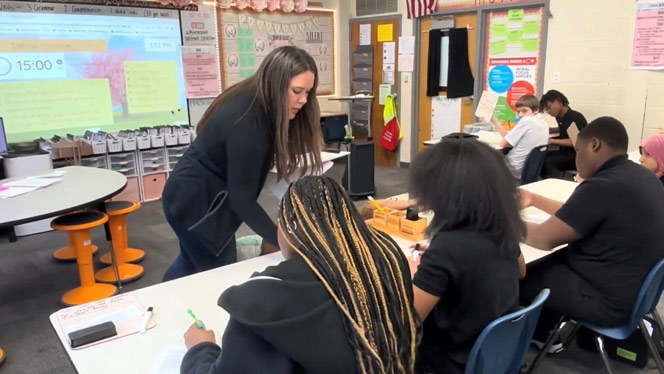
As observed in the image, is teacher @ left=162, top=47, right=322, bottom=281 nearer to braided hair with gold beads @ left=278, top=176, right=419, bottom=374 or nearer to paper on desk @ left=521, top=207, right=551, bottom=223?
braided hair with gold beads @ left=278, top=176, right=419, bottom=374

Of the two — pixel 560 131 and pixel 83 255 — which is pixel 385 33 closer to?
pixel 560 131

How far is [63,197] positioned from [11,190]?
1.25ft

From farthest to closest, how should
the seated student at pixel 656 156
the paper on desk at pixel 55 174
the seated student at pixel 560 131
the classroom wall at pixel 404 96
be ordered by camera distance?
1. the classroom wall at pixel 404 96
2. the seated student at pixel 560 131
3. the paper on desk at pixel 55 174
4. the seated student at pixel 656 156

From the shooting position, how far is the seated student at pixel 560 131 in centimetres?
457

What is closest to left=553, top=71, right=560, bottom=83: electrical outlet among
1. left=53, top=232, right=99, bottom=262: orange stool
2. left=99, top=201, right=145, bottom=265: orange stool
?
left=99, top=201, right=145, bottom=265: orange stool

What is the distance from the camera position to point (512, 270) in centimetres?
134

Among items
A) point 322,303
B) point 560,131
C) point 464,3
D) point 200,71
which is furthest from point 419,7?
point 322,303

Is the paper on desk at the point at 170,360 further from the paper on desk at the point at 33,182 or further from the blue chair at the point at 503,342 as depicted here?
the paper on desk at the point at 33,182

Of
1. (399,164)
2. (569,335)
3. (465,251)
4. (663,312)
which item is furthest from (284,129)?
(399,164)

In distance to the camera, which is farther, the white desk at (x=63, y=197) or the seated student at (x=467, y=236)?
the white desk at (x=63, y=197)

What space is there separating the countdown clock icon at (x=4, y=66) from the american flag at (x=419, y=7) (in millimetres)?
4142

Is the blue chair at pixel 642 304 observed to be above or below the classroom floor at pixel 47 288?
above

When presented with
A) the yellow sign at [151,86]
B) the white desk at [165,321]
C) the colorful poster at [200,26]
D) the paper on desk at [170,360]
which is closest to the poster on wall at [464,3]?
the colorful poster at [200,26]

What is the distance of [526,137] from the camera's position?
4082 millimetres
